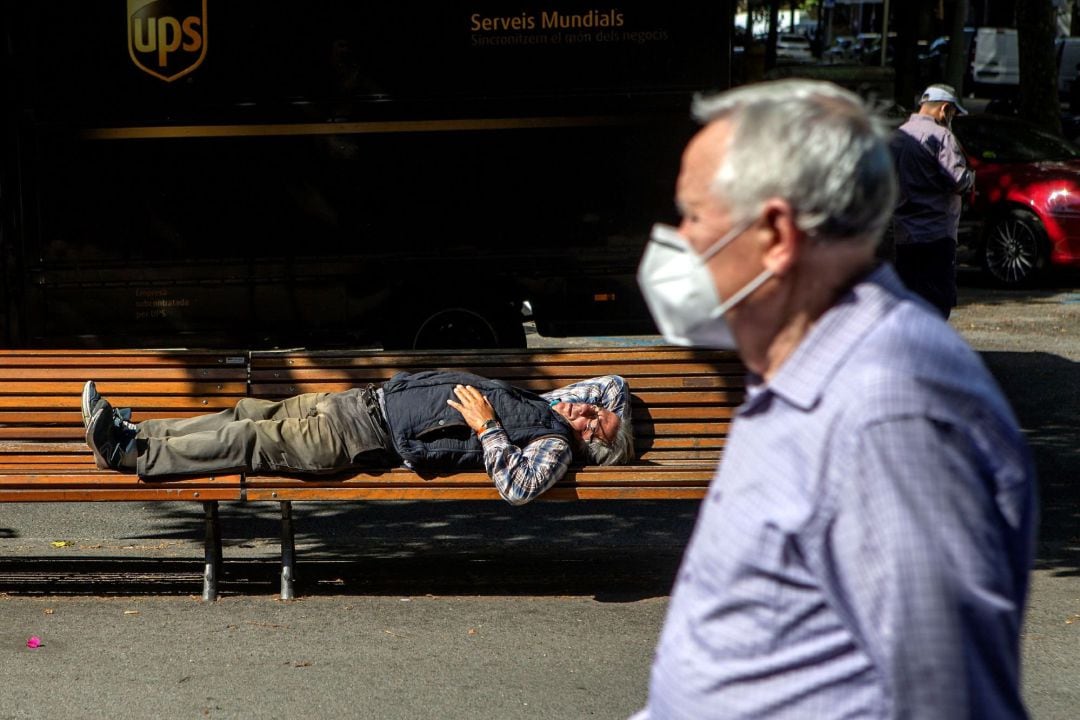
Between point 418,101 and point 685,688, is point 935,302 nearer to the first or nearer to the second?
point 418,101

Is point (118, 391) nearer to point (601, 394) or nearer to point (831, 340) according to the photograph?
point (601, 394)

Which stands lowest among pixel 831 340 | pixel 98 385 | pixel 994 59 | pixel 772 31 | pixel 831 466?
pixel 98 385

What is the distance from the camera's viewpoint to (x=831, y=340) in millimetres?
1729

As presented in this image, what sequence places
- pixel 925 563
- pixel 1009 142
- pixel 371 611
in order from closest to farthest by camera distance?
pixel 925 563 < pixel 371 611 < pixel 1009 142

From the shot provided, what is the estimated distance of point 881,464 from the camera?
5.22ft

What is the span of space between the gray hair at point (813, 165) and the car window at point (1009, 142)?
1371 cm

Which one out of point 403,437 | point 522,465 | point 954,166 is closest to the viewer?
point 522,465

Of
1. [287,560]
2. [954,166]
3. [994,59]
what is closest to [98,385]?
[287,560]

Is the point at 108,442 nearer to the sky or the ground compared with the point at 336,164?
nearer to the ground

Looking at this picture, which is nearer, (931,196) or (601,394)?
(601,394)

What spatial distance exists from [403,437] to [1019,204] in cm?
1021

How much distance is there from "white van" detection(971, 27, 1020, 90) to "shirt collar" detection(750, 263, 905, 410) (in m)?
42.0

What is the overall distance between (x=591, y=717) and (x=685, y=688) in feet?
8.69

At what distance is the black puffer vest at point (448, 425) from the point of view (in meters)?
5.45
